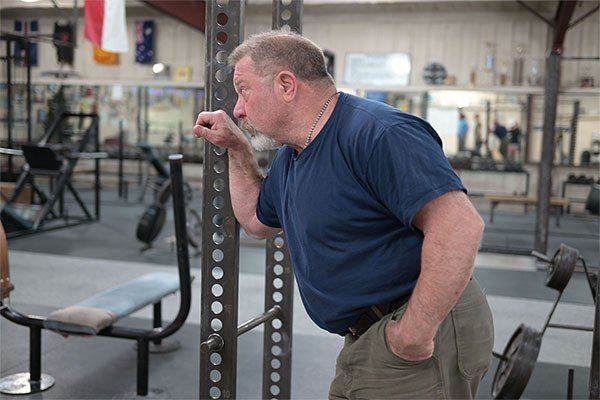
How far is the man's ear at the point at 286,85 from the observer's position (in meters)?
1.44

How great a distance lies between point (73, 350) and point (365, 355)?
9.04ft

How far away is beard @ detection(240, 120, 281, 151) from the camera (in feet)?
5.19

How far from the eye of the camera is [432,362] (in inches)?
57.0

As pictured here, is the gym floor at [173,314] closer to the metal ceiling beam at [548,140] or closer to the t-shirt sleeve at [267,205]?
the metal ceiling beam at [548,140]

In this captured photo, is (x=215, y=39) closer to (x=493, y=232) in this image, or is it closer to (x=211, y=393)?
(x=211, y=393)

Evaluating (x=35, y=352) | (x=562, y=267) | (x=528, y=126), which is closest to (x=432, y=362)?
(x=562, y=267)

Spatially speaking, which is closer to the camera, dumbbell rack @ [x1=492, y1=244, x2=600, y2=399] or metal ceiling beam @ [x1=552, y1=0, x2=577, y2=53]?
dumbbell rack @ [x1=492, y1=244, x2=600, y2=399]

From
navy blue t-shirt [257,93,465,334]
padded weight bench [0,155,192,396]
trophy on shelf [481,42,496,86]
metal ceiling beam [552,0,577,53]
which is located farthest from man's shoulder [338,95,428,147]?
trophy on shelf [481,42,496,86]

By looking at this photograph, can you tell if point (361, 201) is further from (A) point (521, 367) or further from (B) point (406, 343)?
(A) point (521, 367)

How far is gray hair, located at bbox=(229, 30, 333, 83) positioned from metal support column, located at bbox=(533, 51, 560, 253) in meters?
5.29

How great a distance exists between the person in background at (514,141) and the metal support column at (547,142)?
6144 millimetres

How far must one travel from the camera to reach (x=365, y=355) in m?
1.49

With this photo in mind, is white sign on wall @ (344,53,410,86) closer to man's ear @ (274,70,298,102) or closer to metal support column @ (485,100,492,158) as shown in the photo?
metal support column @ (485,100,492,158)

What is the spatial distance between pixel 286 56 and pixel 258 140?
28cm
